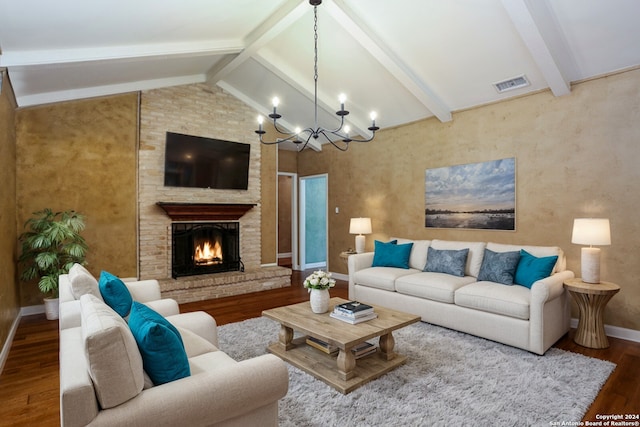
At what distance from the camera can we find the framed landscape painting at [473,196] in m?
4.38

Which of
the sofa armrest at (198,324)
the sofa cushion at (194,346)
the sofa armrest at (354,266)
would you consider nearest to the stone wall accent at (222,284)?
the sofa armrest at (354,266)

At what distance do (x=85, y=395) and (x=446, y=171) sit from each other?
15.6ft

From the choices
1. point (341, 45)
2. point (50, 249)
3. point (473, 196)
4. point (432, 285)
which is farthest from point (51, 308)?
point (473, 196)

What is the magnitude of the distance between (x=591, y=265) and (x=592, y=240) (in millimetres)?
247

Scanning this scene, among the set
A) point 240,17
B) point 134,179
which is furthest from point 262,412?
point 134,179

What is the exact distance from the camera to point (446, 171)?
499 centimetres

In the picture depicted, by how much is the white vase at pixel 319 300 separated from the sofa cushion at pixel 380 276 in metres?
1.42

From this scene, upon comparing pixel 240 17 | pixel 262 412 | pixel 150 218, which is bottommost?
pixel 262 412

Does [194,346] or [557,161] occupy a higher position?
[557,161]

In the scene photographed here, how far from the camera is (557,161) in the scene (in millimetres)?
3955

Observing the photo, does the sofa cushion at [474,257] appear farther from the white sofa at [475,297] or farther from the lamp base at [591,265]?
the lamp base at [591,265]

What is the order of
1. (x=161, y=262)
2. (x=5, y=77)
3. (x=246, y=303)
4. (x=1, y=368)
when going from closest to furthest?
(x=1, y=368)
(x=5, y=77)
(x=246, y=303)
(x=161, y=262)

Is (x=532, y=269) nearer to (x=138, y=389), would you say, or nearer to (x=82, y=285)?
(x=138, y=389)

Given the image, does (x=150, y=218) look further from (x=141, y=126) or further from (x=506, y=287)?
(x=506, y=287)
